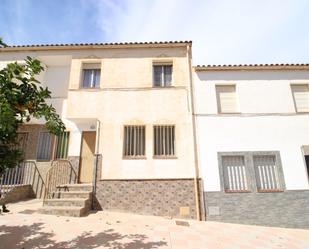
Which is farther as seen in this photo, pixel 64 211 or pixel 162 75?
pixel 162 75

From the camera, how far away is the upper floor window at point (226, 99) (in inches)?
391

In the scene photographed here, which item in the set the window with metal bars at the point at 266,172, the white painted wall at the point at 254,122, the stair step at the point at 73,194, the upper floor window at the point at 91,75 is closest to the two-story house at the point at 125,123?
the upper floor window at the point at 91,75

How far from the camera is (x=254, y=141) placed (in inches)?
369

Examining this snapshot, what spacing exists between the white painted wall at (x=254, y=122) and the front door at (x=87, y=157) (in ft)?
17.5

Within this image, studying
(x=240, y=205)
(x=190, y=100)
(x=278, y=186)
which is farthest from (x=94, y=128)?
(x=278, y=186)

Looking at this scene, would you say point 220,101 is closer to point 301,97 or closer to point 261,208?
point 301,97

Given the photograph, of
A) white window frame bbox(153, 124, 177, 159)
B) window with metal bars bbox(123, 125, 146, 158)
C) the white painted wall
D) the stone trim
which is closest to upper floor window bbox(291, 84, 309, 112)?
the white painted wall

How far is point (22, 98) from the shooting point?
3.88 metres

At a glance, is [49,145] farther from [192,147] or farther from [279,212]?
[279,212]

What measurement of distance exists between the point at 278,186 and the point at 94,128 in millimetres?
8977

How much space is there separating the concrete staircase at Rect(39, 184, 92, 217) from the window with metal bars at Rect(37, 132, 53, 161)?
2435 mm

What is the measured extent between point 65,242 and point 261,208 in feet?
24.6

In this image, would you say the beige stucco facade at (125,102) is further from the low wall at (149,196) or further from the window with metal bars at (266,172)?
the window with metal bars at (266,172)

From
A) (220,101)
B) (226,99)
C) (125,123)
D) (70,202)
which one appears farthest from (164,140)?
(70,202)
